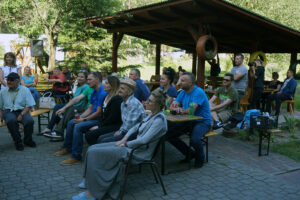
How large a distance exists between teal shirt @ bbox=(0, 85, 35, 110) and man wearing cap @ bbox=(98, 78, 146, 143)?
Result: 2.20 metres


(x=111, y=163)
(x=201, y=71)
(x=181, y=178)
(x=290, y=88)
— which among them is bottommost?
(x=181, y=178)

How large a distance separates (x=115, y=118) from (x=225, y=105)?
238 cm

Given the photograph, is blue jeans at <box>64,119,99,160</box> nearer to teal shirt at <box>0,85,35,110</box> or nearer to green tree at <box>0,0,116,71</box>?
teal shirt at <box>0,85,35,110</box>

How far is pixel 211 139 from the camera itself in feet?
19.2

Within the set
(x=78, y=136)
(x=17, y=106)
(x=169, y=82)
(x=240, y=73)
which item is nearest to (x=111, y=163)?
(x=78, y=136)

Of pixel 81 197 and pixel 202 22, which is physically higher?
pixel 202 22

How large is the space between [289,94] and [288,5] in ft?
35.2

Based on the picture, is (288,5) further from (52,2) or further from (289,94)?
(52,2)

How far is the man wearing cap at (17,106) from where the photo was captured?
4984 millimetres

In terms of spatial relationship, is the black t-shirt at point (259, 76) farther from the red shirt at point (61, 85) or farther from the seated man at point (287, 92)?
the red shirt at point (61, 85)

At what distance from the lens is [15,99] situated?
5.12 meters

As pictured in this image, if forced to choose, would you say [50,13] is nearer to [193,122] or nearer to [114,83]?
[114,83]

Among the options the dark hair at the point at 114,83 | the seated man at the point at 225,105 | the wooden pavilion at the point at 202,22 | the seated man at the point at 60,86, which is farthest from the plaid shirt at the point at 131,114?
the seated man at the point at 60,86

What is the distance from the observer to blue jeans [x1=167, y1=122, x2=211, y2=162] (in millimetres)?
4114
